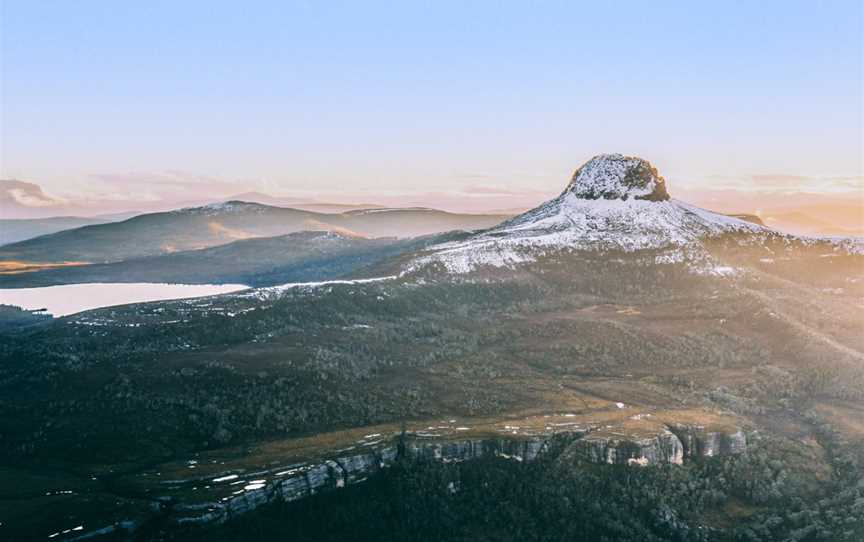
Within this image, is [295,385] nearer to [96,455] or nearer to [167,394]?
[167,394]

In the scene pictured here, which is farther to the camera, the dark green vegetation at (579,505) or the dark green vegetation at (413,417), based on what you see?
the dark green vegetation at (413,417)

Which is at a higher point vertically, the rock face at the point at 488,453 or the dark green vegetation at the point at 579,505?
the rock face at the point at 488,453

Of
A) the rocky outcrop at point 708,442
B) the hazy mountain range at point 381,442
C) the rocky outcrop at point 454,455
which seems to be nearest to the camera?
the rocky outcrop at point 454,455

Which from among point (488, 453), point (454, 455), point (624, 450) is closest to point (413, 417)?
point (454, 455)

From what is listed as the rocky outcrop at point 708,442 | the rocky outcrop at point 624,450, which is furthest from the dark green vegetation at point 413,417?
the rocky outcrop at point 708,442

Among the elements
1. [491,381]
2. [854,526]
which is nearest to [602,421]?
[491,381]

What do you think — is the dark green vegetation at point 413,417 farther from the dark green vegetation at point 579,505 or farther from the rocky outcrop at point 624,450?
the rocky outcrop at point 624,450

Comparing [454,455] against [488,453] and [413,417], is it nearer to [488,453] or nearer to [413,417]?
[488,453]

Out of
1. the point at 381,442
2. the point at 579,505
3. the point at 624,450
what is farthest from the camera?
the point at 624,450
